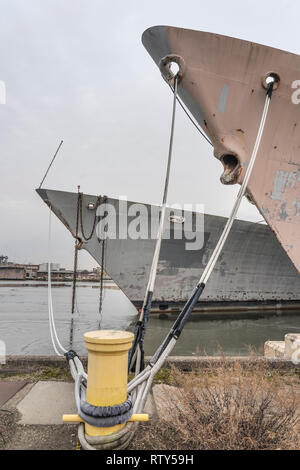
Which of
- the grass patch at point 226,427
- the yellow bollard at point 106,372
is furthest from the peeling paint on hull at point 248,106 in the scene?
the yellow bollard at point 106,372

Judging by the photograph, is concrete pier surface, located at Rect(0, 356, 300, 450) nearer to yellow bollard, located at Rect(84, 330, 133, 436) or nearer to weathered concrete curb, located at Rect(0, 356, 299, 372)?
weathered concrete curb, located at Rect(0, 356, 299, 372)

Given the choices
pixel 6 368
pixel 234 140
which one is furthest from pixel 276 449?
pixel 234 140

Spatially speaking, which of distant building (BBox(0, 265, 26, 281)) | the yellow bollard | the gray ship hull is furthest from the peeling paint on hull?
distant building (BBox(0, 265, 26, 281))

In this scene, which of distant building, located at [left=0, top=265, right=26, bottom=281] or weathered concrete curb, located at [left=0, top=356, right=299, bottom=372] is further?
distant building, located at [left=0, top=265, right=26, bottom=281]

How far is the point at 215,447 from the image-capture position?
1.45 m

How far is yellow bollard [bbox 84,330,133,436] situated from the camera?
142cm

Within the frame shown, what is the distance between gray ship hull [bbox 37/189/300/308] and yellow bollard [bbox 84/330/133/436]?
7962 mm

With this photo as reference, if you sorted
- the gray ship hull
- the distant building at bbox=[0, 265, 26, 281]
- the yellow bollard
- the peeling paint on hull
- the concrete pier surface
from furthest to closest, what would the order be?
the distant building at bbox=[0, 265, 26, 281] → the gray ship hull → the peeling paint on hull → the concrete pier surface → the yellow bollard

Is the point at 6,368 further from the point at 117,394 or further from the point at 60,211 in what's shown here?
the point at 60,211

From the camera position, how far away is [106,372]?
4.70ft

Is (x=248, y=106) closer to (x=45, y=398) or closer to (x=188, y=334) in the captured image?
(x=45, y=398)

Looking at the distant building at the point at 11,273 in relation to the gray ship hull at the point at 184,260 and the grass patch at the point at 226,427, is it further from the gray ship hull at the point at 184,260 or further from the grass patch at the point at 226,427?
the grass patch at the point at 226,427

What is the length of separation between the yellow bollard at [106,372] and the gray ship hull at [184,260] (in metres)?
7.96

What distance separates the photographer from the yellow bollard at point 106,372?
4.65 feet
